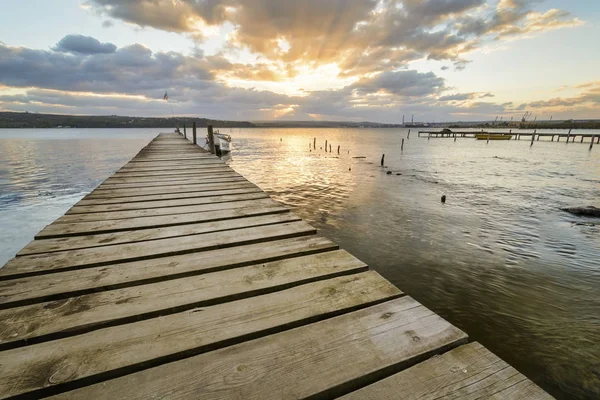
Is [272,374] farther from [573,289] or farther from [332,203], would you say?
[332,203]

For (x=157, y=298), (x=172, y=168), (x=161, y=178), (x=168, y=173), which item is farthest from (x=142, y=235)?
(x=172, y=168)

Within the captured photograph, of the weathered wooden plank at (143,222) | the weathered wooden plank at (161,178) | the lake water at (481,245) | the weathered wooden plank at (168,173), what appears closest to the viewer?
the weathered wooden plank at (143,222)

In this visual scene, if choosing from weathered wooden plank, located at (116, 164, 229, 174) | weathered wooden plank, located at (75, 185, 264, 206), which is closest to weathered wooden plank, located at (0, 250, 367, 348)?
weathered wooden plank, located at (75, 185, 264, 206)

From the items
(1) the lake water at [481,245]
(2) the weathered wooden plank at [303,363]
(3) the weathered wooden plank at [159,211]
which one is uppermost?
(2) the weathered wooden plank at [303,363]

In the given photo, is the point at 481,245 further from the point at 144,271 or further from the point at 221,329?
the point at 144,271

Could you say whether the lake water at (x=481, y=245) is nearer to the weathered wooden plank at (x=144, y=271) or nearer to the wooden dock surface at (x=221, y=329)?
the wooden dock surface at (x=221, y=329)

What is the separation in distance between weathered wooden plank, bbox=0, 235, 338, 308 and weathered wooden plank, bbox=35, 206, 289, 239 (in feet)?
3.42

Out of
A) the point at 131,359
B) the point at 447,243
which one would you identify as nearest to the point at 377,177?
the point at 447,243

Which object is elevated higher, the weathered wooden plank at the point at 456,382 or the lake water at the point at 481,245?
the weathered wooden plank at the point at 456,382

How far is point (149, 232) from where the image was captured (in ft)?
10.3

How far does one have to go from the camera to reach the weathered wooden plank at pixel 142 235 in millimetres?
2639

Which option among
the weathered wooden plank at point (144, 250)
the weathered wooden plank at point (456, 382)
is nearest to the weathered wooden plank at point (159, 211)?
the weathered wooden plank at point (144, 250)

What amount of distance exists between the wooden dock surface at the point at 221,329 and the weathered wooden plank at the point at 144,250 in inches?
0.8

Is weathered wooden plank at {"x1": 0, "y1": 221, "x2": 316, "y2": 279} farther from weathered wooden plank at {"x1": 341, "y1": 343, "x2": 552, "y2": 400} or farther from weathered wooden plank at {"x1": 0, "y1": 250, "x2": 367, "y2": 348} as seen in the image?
weathered wooden plank at {"x1": 341, "y1": 343, "x2": 552, "y2": 400}
